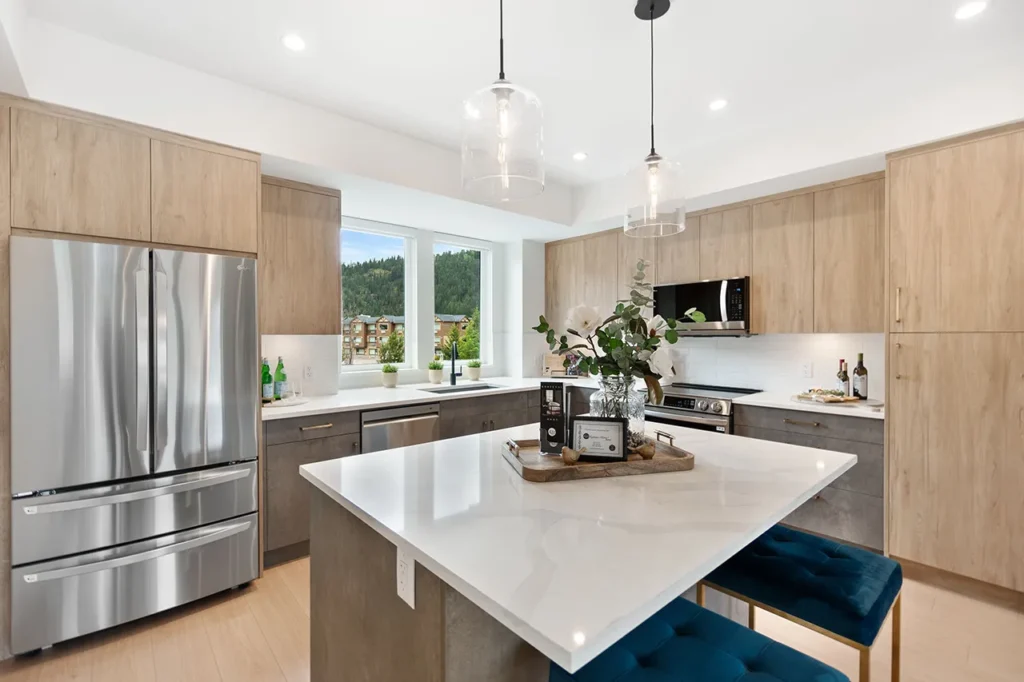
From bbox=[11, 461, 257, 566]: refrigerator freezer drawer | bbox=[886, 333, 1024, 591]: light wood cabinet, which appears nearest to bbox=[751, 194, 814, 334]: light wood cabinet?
bbox=[886, 333, 1024, 591]: light wood cabinet

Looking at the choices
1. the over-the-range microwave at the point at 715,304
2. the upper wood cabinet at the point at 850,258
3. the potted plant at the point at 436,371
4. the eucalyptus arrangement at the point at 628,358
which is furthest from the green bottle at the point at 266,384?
the upper wood cabinet at the point at 850,258

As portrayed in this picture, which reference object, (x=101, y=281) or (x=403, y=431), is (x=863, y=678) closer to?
(x=403, y=431)

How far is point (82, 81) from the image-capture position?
217 cm

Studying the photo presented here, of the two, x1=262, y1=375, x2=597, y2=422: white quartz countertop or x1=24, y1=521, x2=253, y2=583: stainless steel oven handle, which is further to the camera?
x1=262, y1=375, x2=597, y2=422: white quartz countertop

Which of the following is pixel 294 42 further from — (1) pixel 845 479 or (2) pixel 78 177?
(1) pixel 845 479

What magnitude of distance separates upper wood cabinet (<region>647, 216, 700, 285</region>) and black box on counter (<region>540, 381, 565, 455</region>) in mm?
2682

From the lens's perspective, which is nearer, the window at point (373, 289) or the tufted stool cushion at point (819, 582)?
the tufted stool cushion at point (819, 582)

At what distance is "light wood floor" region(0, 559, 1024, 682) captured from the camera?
76.4 inches

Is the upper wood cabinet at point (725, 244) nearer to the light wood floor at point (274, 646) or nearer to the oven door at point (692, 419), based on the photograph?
the oven door at point (692, 419)

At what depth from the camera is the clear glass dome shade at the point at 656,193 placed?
6.84 feet

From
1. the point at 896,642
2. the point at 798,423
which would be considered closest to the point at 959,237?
the point at 798,423

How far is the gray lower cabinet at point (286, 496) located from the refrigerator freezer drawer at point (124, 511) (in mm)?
209

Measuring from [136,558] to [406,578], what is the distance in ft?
6.04

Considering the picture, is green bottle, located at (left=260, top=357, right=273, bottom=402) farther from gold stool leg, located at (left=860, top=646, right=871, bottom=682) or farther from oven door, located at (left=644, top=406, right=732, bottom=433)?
gold stool leg, located at (left=860, top=646, right=871, bottom=682)
